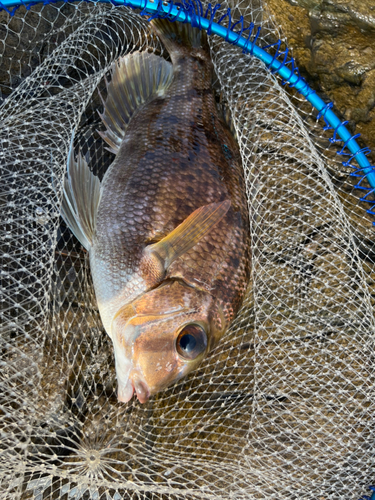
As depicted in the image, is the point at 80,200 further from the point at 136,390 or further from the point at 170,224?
the point at 136,390

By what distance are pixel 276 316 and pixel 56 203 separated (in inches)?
61.8

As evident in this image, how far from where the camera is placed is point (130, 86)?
246 centimetres

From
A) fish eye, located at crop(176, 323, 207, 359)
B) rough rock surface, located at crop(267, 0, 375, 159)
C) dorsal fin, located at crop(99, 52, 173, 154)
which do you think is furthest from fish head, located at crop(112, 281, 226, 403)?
rough rock surface, located at crop(267, 0, 375, 159)

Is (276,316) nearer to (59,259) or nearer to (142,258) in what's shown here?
(142,258)

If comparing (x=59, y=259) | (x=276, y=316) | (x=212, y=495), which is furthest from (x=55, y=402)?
(x=276, y=316)

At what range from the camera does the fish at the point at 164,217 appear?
184cm

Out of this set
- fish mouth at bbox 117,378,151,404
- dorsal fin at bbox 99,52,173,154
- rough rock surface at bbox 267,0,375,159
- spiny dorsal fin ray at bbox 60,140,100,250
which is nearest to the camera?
fish mouth at bbox 117,378,151,404

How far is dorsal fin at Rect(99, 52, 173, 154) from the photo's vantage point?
8.03ft

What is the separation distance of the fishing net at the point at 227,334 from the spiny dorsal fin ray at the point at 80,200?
0.24ft

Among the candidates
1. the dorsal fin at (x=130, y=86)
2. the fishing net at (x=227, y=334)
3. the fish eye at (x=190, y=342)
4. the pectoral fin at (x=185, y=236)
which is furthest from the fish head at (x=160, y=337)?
the dorsal fin at (x=130, y=86)

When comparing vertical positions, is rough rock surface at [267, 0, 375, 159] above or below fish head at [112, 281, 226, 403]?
above

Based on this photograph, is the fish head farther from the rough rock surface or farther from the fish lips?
the rough rock surface

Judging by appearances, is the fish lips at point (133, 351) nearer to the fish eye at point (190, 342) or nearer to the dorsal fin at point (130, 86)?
the fish eye at point (190, 342)

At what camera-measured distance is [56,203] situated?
216 cm
